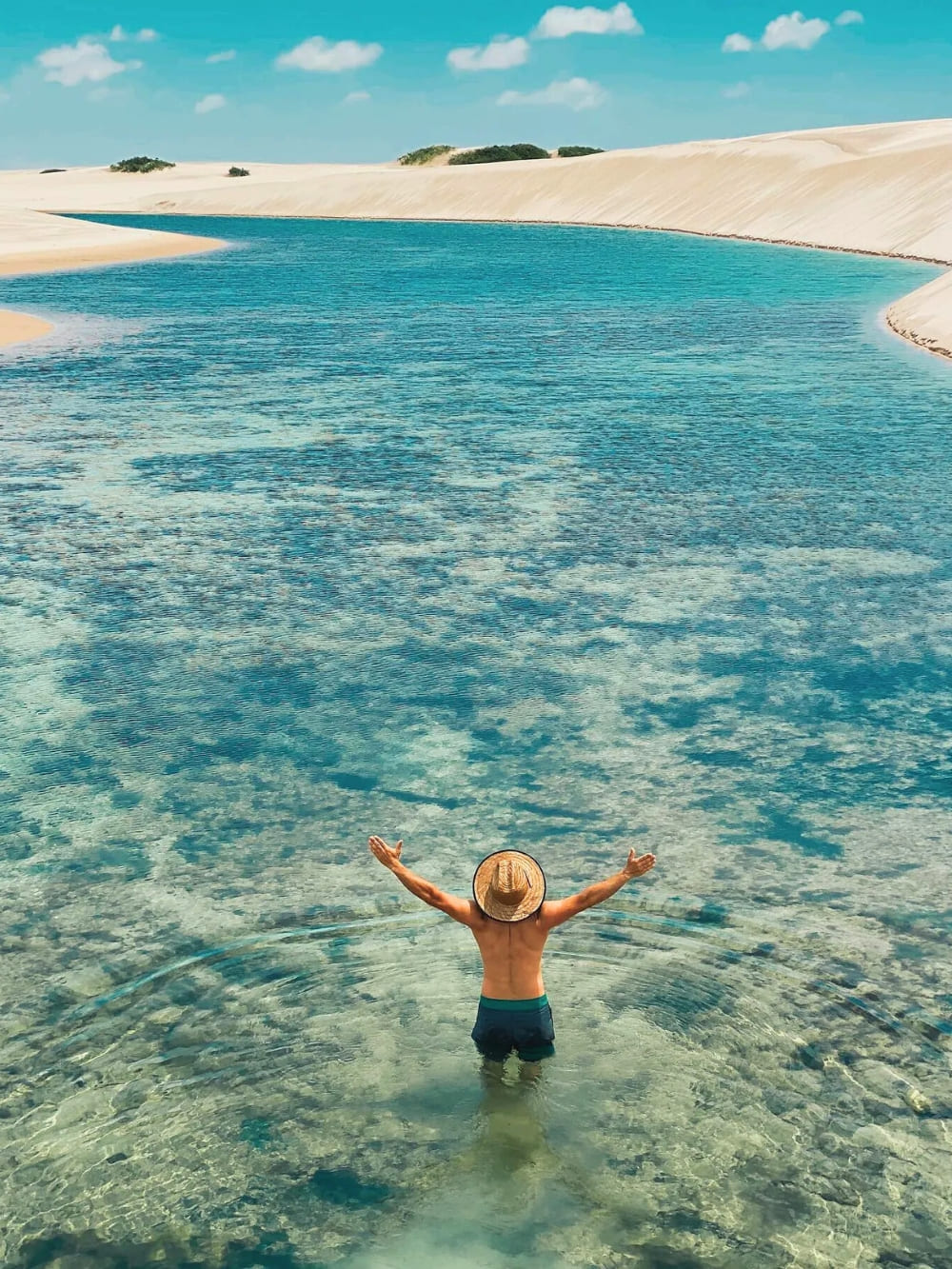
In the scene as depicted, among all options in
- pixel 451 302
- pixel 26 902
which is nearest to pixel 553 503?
pixel 26 902

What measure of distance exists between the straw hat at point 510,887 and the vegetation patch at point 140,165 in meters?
197

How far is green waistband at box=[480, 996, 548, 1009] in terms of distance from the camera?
7.08 meters

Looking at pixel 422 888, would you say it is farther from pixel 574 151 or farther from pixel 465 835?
pixel 574 151

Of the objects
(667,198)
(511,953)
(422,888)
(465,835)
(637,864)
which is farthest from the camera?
(667,198)

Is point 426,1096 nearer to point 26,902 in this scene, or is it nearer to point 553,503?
point 26,902

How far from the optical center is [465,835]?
33.6 ft

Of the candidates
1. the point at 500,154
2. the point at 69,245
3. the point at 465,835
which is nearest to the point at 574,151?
the point at 500,154

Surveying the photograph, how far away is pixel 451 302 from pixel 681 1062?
46.7m

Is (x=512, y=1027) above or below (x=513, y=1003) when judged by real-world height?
below

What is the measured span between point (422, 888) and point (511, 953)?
0.56 metres

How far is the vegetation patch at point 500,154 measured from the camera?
158625 mm

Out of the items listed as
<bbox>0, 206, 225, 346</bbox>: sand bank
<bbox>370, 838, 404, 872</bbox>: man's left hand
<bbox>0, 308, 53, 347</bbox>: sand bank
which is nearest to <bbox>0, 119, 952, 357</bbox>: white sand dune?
<bbox>0, 206, 225, 346</bbox>: sand bank

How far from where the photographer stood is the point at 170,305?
50.9 meters

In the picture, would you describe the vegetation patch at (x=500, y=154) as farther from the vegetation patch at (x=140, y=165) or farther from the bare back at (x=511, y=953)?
the bare back at (x=511, y=953)
